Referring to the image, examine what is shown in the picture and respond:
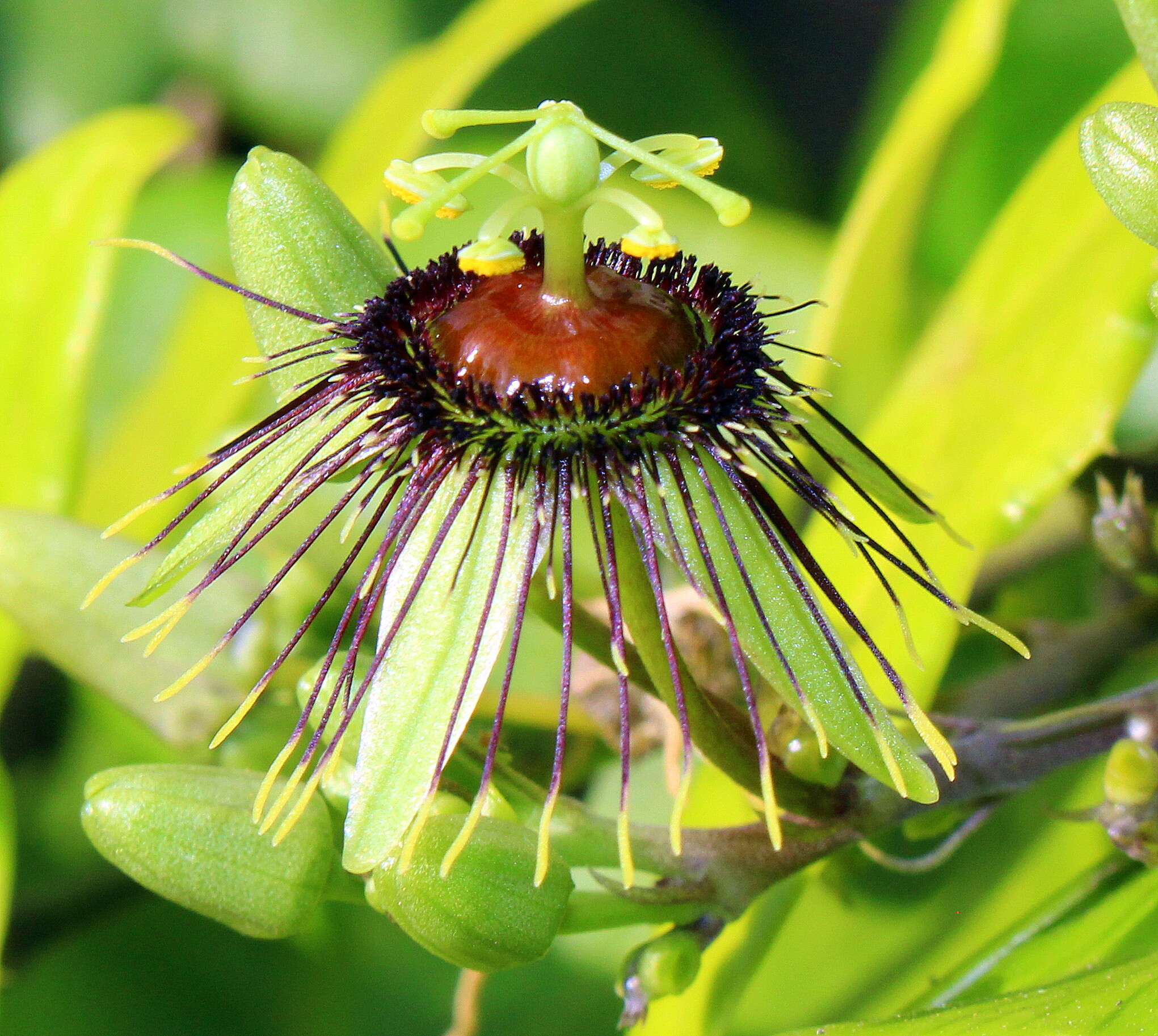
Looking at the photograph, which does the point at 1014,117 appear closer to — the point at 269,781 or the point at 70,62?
the point at 269,781

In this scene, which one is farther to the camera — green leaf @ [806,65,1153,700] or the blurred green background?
the blurred green background

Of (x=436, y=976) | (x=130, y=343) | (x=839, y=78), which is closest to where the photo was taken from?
(x=436, y=976)

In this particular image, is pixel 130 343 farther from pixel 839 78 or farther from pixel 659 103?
pixel 839 78

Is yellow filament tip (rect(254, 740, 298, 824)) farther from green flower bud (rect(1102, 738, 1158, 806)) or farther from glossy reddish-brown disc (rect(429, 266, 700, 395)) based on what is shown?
green flower bud (rect(1102, 738, 1158, 806))

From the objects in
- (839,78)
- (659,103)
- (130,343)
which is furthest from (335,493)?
(839,78)

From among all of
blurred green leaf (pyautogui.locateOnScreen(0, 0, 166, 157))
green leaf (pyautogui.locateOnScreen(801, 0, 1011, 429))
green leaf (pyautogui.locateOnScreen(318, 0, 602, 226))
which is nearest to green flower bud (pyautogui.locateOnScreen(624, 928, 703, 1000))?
green leaf (pyautogui.locateOnScreen(801, 0, 1011, 429))
